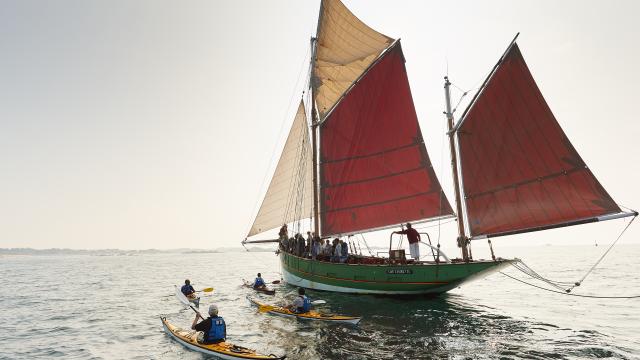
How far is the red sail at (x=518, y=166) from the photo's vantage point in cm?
1889

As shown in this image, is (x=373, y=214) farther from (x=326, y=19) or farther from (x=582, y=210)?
(x=326, y=19)

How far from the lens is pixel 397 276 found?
23.6 metres

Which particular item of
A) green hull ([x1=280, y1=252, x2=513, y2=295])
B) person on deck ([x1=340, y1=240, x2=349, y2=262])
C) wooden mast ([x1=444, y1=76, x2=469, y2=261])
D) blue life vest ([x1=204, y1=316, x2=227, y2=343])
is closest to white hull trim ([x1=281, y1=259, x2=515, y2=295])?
green hull ([x1=280, y1=252, x2=513, y2=295])

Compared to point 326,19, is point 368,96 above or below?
below

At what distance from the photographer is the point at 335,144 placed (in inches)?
1138

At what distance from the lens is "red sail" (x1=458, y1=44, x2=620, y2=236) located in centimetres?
1889

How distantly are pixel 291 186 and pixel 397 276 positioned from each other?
17886mm

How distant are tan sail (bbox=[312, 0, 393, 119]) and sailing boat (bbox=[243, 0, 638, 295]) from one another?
93mm

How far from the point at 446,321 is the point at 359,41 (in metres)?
23.9

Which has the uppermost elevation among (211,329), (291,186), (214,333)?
(291,186)

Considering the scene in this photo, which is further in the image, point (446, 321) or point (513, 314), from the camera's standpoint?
point (513, 314)

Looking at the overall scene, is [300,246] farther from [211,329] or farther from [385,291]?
[211,329]

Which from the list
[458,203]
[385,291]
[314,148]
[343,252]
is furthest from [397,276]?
[314,148]

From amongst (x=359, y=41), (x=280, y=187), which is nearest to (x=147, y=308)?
(x=280, y=187)
